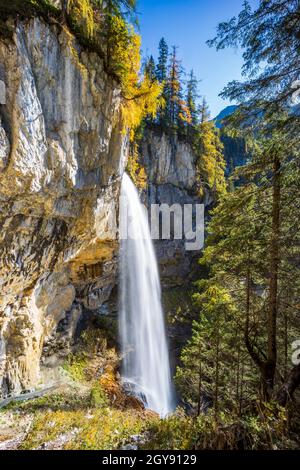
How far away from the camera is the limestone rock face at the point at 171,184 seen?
77.6 feet

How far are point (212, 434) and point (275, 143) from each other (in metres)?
5.23

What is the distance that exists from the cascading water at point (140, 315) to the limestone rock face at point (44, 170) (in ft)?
13.3

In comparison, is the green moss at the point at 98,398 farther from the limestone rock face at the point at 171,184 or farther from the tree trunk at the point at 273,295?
the limestone rock face at the point at 171,184

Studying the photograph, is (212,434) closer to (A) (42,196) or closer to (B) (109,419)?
(B) (109,419)

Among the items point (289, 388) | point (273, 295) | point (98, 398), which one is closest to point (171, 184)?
point (98, 398)

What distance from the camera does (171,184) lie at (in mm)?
24875

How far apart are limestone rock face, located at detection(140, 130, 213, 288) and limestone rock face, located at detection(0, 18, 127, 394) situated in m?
10.5

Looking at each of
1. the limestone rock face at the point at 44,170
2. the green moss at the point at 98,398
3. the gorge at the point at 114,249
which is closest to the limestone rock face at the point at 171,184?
the gorge at the point at 114,249

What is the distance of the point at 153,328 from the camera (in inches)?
786

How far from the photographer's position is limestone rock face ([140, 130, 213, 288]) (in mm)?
23656

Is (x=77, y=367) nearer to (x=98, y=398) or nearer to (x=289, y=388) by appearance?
(x=98, y=398)

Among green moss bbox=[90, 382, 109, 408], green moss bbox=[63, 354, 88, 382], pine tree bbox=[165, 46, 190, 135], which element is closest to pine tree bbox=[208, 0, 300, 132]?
green moss bbox=[90, 382, 109, 408]

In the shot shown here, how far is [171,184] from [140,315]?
12717 millimetres

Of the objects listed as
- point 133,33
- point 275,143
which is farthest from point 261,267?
point 133,33
